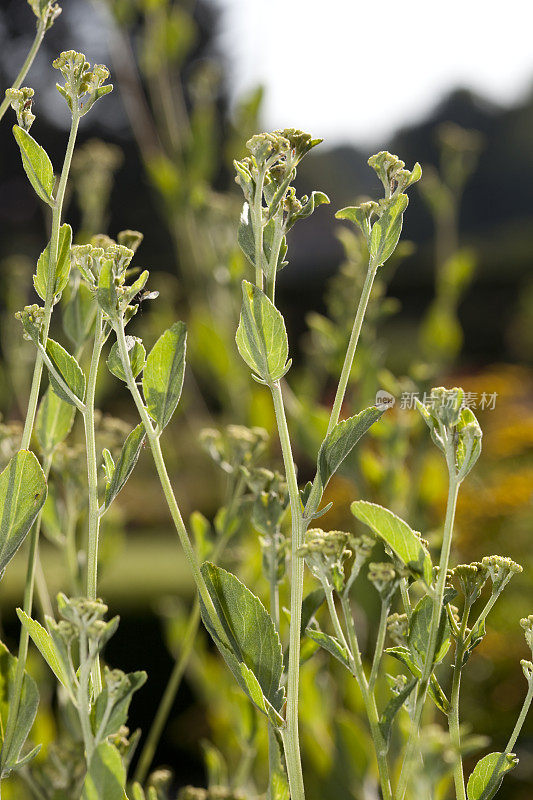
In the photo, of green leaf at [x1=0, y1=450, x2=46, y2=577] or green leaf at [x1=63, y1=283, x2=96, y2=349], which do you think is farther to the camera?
green leaf at [x1=63, y1=283, x2=96, y2=349]

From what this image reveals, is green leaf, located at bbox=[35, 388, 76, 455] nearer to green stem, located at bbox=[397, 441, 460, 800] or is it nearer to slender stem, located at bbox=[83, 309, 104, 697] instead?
slender stem, located at bbox=[83, 309, 104, 697]

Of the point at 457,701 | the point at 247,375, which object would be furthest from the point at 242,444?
the point at 247,375

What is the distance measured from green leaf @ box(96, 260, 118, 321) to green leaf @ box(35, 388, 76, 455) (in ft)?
0.45

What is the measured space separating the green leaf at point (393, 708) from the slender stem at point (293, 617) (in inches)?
1.4

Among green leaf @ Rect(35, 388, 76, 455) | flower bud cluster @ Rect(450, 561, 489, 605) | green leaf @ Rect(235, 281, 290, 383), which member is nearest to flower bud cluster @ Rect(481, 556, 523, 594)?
flower bud cluster @ Rect(450, 561, 489, 605)

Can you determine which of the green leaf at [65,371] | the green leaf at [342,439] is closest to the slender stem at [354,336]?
the green leaf at [342,439]

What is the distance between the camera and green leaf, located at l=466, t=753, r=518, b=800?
1.04ft

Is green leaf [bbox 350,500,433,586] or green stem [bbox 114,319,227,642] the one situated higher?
green stem [bbox 114,319,227,642]

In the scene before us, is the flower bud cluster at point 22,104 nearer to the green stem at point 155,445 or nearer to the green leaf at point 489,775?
the green stem at point 155,445

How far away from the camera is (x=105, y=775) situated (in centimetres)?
27

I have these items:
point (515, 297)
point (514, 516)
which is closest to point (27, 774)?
point (514, 516)

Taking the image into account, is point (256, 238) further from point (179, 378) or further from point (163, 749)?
point (163, 749)

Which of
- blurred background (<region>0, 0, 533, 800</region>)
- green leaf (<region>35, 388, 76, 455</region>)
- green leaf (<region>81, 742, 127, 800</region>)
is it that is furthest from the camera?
blurred background (<region>0, 0, 533, 800</region>)

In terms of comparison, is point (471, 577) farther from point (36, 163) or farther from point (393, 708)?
point (36, 163)
